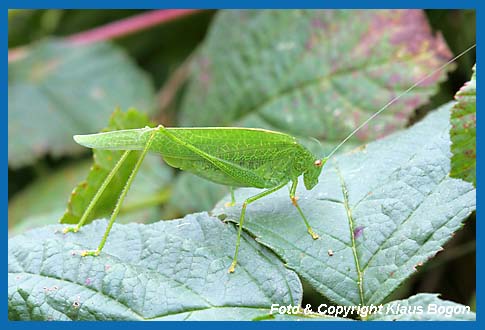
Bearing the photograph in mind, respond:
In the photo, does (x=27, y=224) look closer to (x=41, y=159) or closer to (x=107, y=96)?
(x=41, y=159)

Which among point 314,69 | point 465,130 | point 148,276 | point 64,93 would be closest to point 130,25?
point 64,93

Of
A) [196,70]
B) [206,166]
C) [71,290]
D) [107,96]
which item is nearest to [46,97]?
[107,96]

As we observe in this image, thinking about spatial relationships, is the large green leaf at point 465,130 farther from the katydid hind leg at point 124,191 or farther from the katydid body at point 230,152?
the katydid hind leg at point 124,191

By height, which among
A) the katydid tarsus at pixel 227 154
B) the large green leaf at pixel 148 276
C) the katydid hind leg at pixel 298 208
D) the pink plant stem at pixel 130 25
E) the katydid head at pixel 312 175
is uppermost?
the pink plant stem at pixel 130 25

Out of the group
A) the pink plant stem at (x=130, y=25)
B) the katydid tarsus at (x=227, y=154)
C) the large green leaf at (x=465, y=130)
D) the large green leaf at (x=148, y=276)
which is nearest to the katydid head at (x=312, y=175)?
the katydid tarsus at (x=227, y=154)

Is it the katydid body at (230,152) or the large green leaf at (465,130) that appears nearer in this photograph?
the large green leaf at (465,130)

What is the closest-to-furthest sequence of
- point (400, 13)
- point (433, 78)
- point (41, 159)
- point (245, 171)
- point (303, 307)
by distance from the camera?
point (303, 307), point (245, 171), point (433, 78), point (400, 13), point (41, 159)
